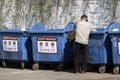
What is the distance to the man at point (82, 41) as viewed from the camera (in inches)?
491

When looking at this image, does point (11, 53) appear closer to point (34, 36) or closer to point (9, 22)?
point (34, 36)

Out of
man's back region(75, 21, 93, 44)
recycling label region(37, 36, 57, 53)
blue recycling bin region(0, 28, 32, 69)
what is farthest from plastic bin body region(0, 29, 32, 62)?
man's back region(75, 21, 93, 44)

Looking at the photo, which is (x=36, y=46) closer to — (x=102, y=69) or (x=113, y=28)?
(x=102, y=69)

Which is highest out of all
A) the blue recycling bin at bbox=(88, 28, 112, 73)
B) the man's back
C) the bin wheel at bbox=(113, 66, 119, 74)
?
the man's back

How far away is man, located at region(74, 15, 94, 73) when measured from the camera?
40.9 ft

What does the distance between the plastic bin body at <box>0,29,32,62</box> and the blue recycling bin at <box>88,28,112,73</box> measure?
2.18 metres

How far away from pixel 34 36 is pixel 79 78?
226cm

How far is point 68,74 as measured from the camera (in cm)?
1270

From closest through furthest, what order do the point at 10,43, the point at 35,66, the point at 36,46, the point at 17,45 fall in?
the point at 36,46, the point at 35,66, the point at 17,45, the point at 10,43

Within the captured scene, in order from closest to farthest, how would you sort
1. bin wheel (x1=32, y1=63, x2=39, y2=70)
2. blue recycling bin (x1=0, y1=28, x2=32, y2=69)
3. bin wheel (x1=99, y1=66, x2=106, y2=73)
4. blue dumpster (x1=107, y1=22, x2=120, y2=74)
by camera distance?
1. blue dumpster (x1=107, y1=22, x2=120, y2=74)
2. bin wheel (x1=99, y1=66, x2=106, y2=73)
3. bin wheel (x1=32, y1=63, x2=39, y2=70)
4. blue recycling bin (x1=0, y1=28, x2=32, y2=69)

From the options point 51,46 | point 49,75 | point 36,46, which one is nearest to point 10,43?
point 36,46

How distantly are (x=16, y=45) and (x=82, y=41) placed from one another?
2.40 metres

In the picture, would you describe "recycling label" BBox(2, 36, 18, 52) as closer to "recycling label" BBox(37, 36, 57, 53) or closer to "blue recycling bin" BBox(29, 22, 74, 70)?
"blue recycling bin" BBox(29, 22, 74, 70)

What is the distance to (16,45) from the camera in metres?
13.9
